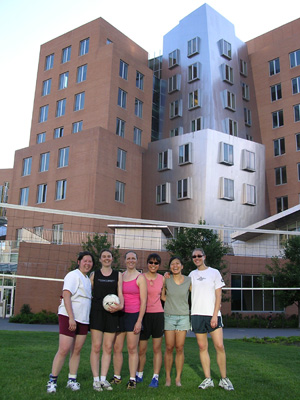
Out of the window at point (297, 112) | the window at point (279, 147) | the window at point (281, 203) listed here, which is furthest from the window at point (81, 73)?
the window at point (281, 203)

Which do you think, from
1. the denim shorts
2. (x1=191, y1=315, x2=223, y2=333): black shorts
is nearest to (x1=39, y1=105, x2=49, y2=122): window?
the denim shorts

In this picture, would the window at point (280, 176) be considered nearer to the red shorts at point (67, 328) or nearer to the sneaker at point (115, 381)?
the sneaker at point (115, 381)

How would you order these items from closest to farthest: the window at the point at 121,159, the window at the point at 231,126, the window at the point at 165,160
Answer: the window at the point at 121,159
the window at the point at 165,160
the window at the point at 231,126

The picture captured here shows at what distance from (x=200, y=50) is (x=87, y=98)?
37.6 feet

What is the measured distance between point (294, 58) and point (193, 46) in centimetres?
921

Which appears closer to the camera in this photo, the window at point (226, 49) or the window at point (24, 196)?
the window at point (24, 196)

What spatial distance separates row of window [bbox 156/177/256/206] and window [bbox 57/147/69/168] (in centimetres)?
789

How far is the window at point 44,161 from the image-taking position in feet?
117

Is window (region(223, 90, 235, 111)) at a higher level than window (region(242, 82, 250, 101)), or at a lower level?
lower

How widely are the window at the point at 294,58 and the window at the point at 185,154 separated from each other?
1288cm

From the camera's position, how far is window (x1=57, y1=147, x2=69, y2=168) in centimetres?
3421

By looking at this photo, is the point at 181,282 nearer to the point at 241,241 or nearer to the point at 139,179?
the point at 241,241

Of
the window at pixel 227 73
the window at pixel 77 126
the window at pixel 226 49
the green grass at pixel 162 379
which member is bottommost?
the green grass at pixel 162 379

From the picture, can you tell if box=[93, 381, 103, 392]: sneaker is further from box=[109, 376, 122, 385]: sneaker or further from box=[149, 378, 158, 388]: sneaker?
box=[149, 378, 158, 388]: sneaker
